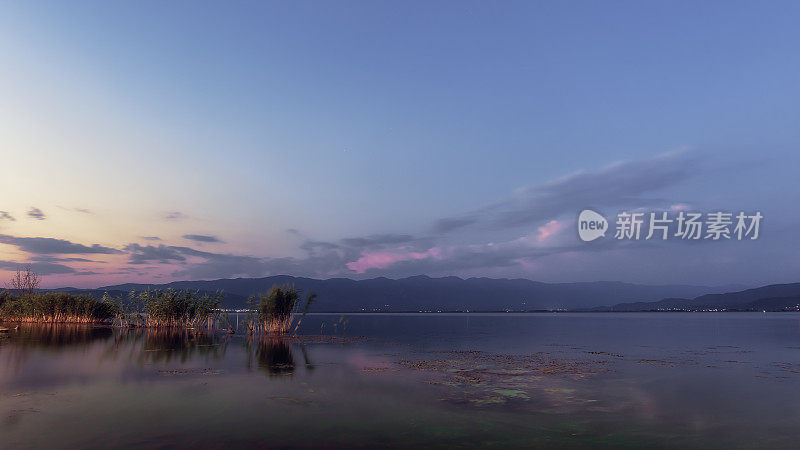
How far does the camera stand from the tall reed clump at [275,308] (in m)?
57.8

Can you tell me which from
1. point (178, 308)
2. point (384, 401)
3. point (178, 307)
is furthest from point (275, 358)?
point (178, 308)

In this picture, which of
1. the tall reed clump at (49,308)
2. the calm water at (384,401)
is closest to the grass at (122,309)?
the tall reed clump at (49,308)

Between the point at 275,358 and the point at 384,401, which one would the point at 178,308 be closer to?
the point at 275,358

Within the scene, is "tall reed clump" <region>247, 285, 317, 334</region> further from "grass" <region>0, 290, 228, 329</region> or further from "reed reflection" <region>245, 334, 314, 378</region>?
"grass" <region>0, 290, 228, 329</region>

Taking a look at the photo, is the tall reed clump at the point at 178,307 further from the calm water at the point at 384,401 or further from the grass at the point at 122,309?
the calm water at the point at 384,401

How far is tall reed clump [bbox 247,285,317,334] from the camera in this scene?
57812 mm

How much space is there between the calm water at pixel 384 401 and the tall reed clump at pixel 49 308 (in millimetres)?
49904

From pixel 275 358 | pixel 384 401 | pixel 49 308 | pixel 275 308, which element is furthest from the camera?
pixel 49 308

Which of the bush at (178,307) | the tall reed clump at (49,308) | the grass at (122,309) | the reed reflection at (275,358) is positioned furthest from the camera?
the tall reed clump at (49,308)

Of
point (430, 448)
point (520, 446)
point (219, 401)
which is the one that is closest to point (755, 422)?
point (520, 446)

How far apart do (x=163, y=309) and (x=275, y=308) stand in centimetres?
2256

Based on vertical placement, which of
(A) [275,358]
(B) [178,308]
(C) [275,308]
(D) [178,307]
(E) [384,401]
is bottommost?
(A) [275,358]

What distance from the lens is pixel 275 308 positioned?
194 ft

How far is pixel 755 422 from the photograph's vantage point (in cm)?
1916
